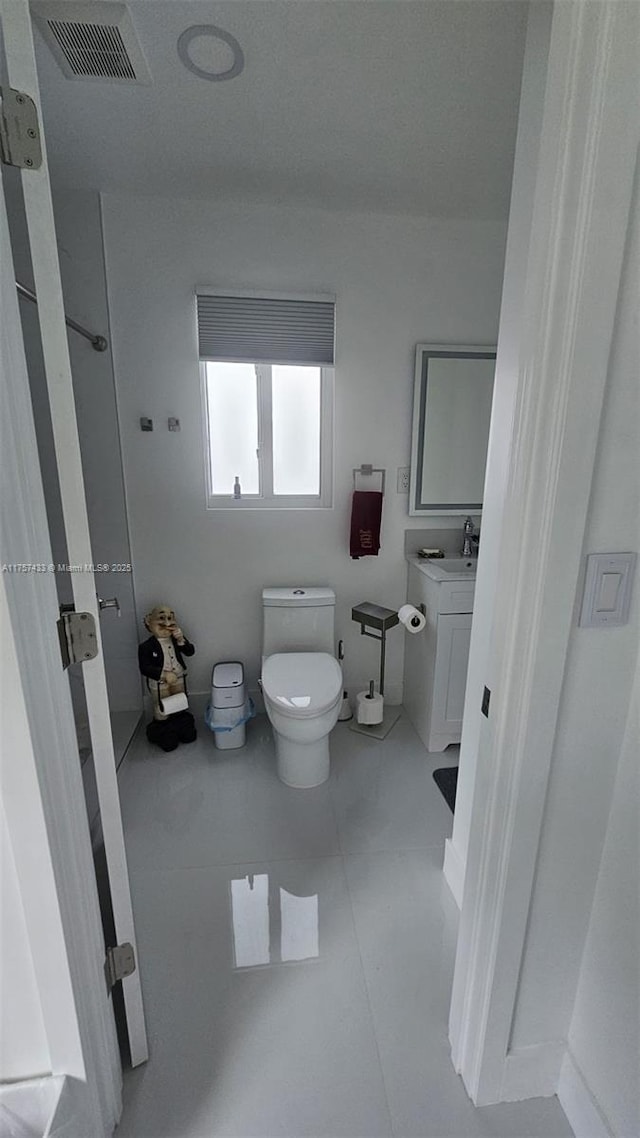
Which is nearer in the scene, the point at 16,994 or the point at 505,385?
the point at 16,994

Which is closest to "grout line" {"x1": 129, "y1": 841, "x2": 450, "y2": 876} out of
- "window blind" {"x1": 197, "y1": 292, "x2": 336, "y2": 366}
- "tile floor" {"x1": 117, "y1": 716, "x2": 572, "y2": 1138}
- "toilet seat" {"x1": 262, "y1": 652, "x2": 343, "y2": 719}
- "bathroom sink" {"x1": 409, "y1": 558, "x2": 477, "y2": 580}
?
"tile floor" {"x1": 117, "y1": 716, "x2": 572, "y2": 1138}

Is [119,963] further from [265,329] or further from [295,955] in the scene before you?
[265,329]

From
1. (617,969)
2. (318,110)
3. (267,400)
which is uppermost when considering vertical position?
(318,110)

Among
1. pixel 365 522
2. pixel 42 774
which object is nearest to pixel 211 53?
pixel 365 522

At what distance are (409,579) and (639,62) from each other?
2.06 m

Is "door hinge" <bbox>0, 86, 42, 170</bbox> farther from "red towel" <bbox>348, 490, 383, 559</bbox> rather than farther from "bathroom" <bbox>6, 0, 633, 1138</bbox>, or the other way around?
"red towel" <bbox>348, 490, 383, 559</bbox>

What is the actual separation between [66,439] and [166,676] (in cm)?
174

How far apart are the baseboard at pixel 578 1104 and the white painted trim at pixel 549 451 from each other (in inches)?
6.3

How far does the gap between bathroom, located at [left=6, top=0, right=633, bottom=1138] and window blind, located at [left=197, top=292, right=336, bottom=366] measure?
72 mm

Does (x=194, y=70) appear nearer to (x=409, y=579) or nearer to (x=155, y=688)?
(x=409, y=579)

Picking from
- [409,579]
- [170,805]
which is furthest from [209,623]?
[409,579]

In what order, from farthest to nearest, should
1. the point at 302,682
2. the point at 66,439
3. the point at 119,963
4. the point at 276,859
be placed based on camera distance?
the point at 302,682
the point at 276,859
the point at 119,963
the point at 66,439

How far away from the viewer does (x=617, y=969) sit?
93 cm

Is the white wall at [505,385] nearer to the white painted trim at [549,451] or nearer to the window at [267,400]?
the white painted trim at [549,451]
